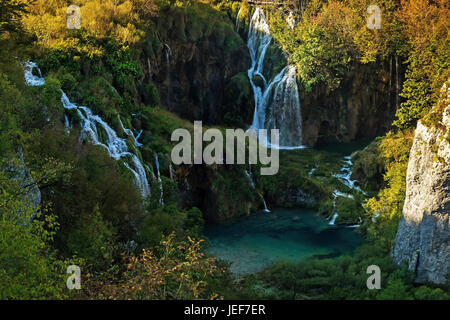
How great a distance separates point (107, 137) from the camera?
808 inches

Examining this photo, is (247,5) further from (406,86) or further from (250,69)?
(406,86)

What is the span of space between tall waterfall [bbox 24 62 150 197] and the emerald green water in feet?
16.1

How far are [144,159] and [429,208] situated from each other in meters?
13.4

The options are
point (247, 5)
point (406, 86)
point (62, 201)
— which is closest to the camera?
point (62, 201)

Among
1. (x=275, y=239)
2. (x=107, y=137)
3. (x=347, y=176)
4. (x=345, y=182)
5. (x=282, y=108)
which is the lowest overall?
(x=275, y=239)

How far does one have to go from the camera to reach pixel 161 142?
79.5 ft

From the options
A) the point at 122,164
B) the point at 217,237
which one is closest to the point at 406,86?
the point at 217,237

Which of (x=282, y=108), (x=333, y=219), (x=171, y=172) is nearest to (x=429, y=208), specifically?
(x=333, y=219)

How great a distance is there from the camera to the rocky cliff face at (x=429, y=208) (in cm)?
1612

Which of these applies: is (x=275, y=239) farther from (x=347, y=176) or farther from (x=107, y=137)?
(x=107, y=137)

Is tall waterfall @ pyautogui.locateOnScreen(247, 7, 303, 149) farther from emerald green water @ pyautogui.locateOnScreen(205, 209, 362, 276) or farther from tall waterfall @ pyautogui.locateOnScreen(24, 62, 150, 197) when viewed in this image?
tall waterfall @ pyautogui.locateOnScreen(24, 62, 150, 197)

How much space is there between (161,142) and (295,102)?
15617mm
